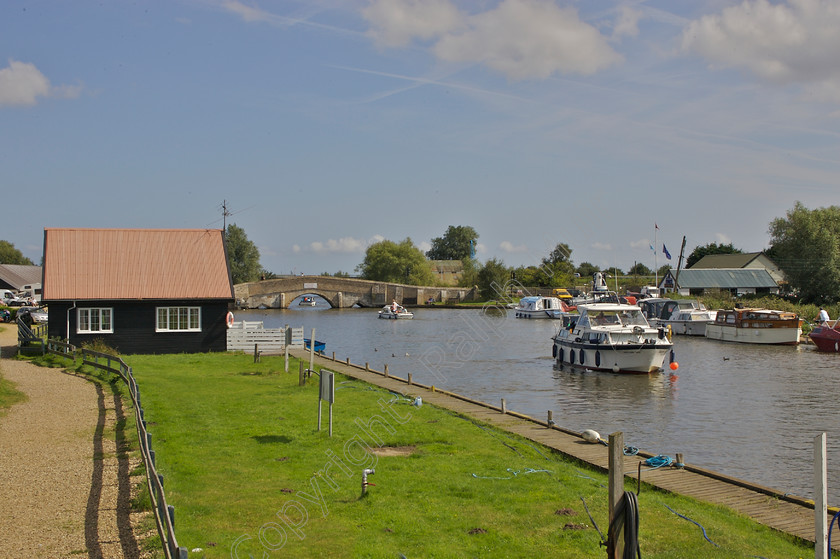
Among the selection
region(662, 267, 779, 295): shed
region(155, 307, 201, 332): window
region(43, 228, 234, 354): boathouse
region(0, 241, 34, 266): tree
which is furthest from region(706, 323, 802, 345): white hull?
region(0, 241, 34, 266): tree

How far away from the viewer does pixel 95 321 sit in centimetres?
3753

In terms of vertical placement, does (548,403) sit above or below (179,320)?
below

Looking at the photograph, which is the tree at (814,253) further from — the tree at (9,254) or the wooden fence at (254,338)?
the tree at (9,254)

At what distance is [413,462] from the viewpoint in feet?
52.5

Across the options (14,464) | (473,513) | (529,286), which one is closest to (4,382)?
(14,464)

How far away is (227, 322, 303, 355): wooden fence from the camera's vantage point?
131 feet

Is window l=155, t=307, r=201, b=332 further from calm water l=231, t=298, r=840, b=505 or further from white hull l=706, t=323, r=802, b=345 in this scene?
white hull l=706, t=323, r=802, b=345

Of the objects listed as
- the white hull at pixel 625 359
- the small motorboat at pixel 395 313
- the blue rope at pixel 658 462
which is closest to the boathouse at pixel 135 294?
the white hull at pixel 625 359

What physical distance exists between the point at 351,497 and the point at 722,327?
2326 inches

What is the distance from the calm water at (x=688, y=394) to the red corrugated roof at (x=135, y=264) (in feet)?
39.0

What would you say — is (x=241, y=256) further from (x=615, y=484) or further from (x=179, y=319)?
(x=615, y=484)

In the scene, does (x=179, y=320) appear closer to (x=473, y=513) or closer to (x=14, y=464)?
(x=14, y=464)

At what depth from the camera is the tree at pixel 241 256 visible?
13575cm

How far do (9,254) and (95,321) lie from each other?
13830 centimetres
